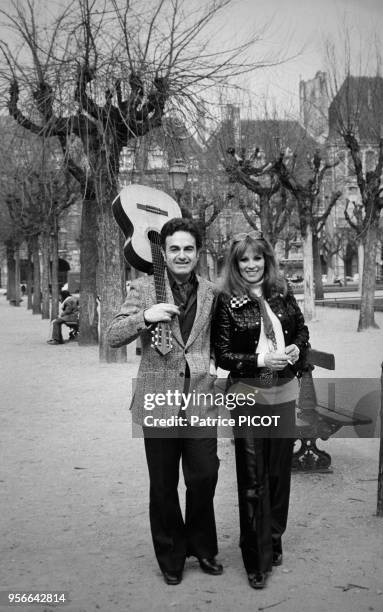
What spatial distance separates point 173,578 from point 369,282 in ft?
54.2

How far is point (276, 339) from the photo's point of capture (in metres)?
3.82

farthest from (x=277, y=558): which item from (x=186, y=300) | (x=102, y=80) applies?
(x=102, y=80)

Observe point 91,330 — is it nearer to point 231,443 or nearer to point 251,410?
point 231,443

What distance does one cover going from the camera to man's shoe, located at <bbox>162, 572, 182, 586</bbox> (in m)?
3.76

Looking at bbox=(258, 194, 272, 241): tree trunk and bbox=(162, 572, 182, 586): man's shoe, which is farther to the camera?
bbox=(258, 194, 272, 241): tree trunk

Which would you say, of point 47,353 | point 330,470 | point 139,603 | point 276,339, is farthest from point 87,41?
point 139,603

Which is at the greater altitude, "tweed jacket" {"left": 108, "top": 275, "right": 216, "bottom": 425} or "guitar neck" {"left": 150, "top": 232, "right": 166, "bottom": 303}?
"guitar neck" {"left": 150, "top": 232, "right": 166, "bottom": 303}

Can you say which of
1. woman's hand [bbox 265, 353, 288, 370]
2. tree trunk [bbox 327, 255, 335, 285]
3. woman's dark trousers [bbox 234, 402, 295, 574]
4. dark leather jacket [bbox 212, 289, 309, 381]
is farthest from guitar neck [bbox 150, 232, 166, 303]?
tree trunk [bbox 327, 255, 335, 285]

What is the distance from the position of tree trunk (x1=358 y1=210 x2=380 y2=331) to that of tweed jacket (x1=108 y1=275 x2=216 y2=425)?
15788mm

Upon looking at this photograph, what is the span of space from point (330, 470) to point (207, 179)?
29.1 metres

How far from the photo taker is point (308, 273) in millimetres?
22250

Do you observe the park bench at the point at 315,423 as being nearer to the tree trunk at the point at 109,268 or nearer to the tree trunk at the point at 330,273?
the tree trunk at the point at 109,268

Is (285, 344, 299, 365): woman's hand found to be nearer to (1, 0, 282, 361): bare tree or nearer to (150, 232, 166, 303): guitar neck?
(150, 232, 166, 303): guitar neck

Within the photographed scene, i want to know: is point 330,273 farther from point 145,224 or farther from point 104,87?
point 145,224
